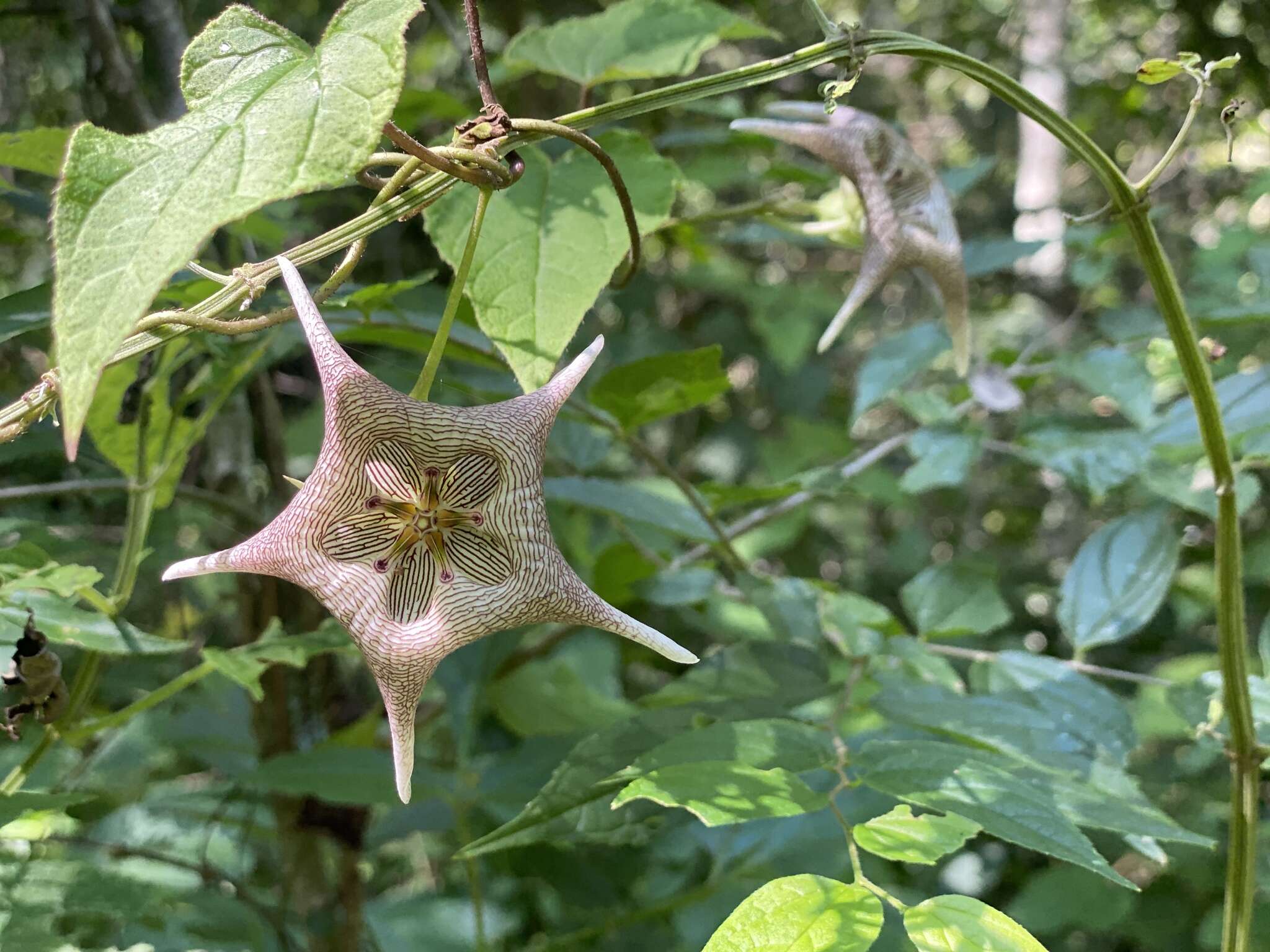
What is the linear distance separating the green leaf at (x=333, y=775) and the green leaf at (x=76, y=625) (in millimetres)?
254

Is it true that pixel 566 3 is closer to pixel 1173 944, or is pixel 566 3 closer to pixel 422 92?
pixel 422 92

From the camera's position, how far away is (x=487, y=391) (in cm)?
90

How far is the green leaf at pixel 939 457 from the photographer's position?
42.4 inches

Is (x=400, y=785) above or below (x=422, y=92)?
below

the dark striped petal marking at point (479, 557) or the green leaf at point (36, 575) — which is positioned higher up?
the dark striped petal marking at point (479, 557)

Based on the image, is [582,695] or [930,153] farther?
[930,153]

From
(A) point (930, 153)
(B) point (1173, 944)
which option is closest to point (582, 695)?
(B) point (1173, 944)

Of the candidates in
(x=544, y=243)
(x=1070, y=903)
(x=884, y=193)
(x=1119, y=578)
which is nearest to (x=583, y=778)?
(x=544, y=243)

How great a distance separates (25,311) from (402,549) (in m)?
0.36

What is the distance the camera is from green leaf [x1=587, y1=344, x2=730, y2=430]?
84 cm

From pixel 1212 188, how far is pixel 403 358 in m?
2.05

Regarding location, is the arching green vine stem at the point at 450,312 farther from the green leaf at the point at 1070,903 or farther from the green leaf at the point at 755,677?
the green leaf at the point at 1070,903

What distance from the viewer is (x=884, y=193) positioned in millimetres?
739

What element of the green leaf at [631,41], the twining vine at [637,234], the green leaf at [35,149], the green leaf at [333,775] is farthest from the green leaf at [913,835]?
the green leaf at [35,149]
